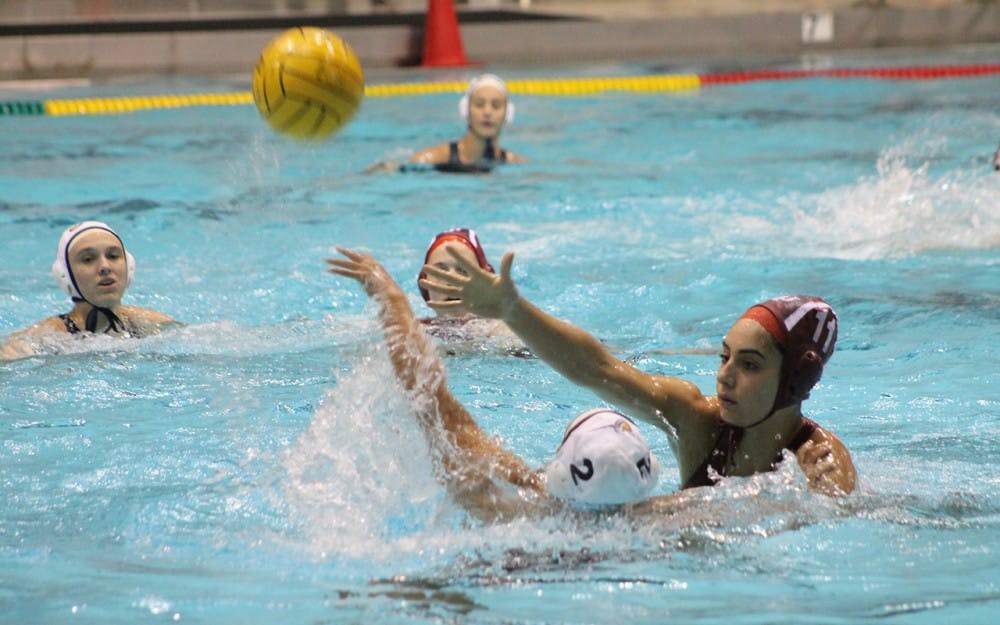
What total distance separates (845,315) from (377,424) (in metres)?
2.87

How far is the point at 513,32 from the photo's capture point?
49.5 feet

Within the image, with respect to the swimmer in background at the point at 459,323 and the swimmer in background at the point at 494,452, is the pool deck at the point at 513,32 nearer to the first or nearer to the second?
the swimmer in background at the point at 459,323

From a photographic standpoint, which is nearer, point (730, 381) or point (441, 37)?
point (730, 381)

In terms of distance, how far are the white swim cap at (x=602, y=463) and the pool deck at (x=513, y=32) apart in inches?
459

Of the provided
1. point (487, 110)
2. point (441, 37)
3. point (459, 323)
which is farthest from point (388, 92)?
point (459, 323)

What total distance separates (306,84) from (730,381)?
7.90 feet

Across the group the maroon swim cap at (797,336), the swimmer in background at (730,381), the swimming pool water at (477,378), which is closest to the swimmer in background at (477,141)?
the swimming pool water at (477,378)

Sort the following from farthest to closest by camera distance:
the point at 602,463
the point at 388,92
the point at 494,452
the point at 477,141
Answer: the point at 388,92, the point at 477,141, the point at 494,452, the point at 602,463

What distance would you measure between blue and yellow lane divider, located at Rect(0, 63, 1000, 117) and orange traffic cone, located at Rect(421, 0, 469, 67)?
149cm

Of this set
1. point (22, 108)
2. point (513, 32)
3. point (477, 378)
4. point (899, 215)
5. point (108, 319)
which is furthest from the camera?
point (513, 32)

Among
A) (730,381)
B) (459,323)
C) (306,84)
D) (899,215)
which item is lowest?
(459,323)

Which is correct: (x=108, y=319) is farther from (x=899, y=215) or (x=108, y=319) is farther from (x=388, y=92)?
(x=388, y=92)

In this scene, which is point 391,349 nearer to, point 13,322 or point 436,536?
point 436,536

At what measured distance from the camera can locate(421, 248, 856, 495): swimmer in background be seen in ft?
9.48
